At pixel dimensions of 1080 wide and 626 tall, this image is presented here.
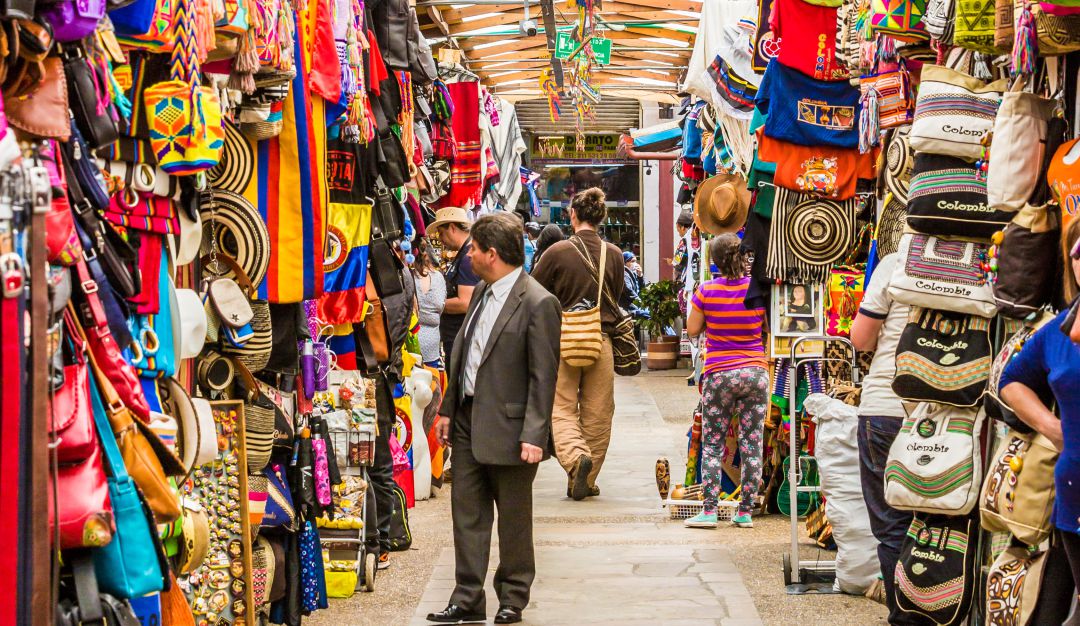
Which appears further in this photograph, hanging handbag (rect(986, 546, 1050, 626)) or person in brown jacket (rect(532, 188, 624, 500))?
person in brown jacket (rect(532, 188, 624, 500))

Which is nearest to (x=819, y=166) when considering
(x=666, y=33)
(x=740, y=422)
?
(x=740, y=422)

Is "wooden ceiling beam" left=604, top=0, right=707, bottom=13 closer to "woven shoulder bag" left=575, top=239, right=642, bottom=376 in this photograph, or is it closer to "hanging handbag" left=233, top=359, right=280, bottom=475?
"woven shoulder bag" left=575, top=239, right=642, bottom=376

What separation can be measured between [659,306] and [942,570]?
50.8 ft

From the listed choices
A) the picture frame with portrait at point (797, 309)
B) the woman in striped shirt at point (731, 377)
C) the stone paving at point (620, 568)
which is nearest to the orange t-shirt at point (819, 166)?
the picture frame with portrait at point (797, 309)

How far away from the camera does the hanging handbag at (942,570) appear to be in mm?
4727

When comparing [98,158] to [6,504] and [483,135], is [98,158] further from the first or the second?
[483,135]

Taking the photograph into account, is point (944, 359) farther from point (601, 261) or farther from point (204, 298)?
point (601, 261)

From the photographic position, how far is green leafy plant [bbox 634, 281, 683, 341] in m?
20.2

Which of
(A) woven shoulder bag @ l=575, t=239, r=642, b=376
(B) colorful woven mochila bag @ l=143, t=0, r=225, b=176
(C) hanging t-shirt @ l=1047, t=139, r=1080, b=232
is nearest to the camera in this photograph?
(B) colorful woven mochila bag @ l=143, t=0, r=225, b=176

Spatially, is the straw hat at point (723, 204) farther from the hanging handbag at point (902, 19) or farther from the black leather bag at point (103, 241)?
the black leather bag at point (103, 241)

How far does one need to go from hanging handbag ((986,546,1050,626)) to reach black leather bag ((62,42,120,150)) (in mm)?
2809

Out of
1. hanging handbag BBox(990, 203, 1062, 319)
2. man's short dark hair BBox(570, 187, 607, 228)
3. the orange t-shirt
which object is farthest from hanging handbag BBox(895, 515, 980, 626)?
man's short dark hair BBox(570, 187, 607, 228)

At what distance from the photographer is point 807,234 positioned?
24.2 ft

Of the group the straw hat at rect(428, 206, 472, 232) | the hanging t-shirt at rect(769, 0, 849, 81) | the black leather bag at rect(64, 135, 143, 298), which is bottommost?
the black leather bag at rect(64, 135, 143, 298)
